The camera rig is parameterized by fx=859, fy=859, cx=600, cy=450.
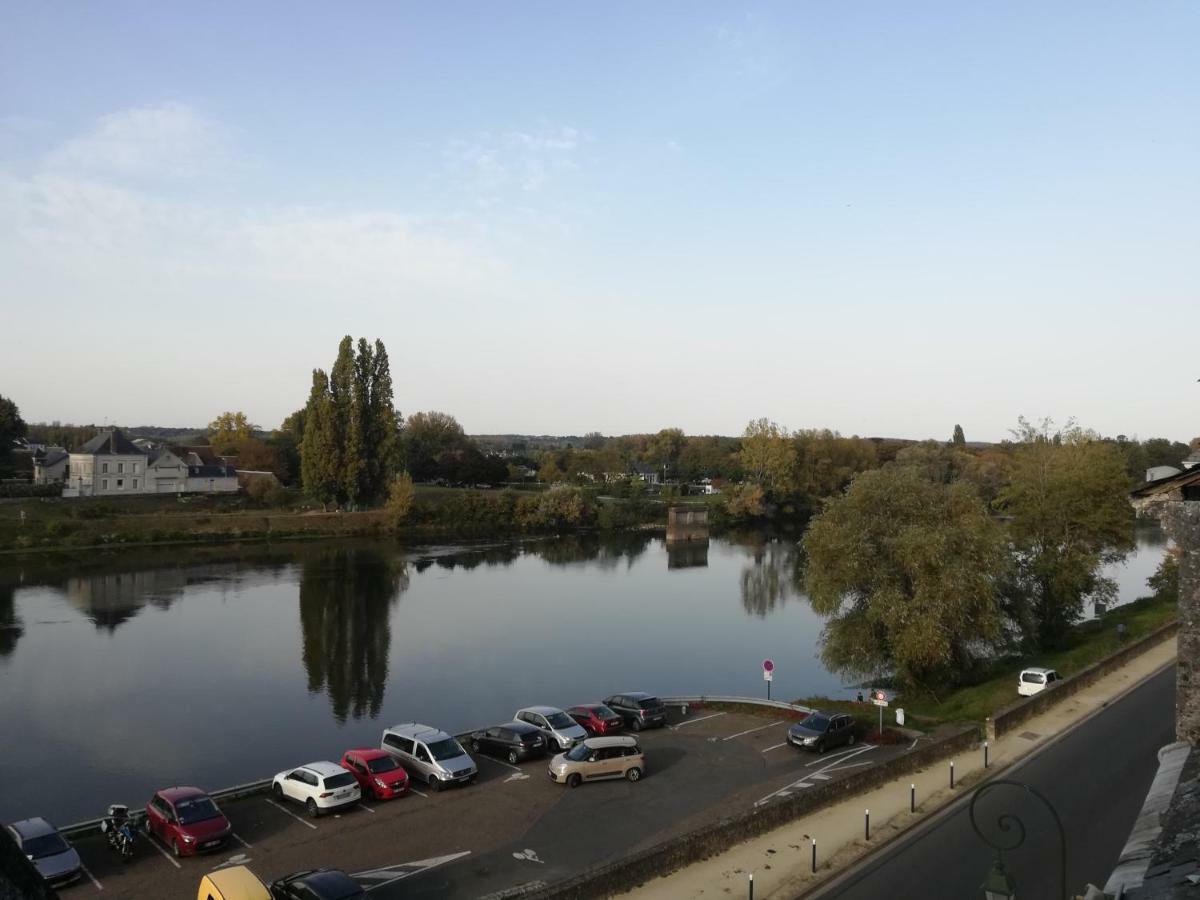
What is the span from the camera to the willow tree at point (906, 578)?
24766 millimetres

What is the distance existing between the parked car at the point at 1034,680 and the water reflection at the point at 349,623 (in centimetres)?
1946

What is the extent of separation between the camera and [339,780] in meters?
16.4

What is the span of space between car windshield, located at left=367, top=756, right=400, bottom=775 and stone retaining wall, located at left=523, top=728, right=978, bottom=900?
626 centimetres

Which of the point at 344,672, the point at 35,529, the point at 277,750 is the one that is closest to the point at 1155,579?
the point at 344,672

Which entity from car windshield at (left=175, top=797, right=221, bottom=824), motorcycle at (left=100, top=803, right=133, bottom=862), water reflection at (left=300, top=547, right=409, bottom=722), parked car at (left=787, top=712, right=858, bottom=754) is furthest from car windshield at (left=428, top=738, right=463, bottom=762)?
water reflection at (left=300, top=547, right=409, bottom=722)

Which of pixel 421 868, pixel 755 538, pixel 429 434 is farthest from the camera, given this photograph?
pixel 429 434

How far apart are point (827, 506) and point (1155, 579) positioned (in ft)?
83.9

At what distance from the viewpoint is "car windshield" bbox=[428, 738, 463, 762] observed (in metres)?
18.1

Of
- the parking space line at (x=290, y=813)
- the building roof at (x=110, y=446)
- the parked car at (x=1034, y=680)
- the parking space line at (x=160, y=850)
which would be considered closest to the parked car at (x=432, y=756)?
the parking space line at (x=290, y=813)

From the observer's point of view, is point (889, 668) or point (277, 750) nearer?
point (277, 750)

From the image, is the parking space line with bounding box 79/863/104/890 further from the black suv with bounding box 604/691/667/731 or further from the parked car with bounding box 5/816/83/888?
the black suv with bounding box 604/691/667/731

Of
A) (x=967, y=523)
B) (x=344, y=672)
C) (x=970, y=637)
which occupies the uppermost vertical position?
(x=967, y=523)

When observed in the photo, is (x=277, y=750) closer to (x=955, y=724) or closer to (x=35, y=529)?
(x=955, y=724)

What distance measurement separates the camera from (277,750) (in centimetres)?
2334
